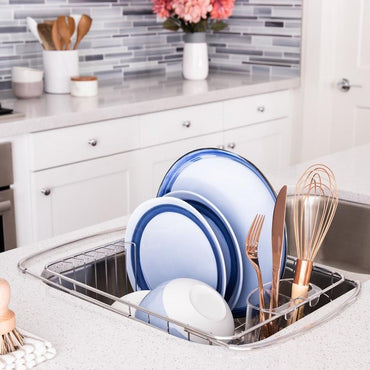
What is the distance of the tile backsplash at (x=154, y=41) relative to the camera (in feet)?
10.9

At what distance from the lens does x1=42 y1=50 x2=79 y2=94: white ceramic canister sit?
3.09 meters

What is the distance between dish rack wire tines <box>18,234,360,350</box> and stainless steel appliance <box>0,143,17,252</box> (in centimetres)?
128

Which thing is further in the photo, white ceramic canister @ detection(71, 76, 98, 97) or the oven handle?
white ceramic canister @ detection(71, 76, 98, 97)

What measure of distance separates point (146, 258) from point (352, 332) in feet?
1.31

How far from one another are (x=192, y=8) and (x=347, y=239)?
190cm

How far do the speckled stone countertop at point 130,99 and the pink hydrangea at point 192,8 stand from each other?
32cm

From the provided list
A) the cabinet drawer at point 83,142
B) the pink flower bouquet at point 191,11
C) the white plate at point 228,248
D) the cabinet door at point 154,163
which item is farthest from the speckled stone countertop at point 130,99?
the white plate at point 228,248

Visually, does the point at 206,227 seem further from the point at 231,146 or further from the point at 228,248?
the point at 231,146

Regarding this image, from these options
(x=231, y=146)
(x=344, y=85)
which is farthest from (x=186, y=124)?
(x=344, y=85)

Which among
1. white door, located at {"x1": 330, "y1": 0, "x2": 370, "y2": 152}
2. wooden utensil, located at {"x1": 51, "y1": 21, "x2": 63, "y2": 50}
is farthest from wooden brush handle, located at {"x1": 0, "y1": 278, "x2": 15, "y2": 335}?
white door, located at {"x1": 330, "y1": 0, "x2": 370, "y2": 152}

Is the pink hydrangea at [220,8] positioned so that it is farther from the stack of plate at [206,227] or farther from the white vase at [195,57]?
the stack of plate at [206,227]

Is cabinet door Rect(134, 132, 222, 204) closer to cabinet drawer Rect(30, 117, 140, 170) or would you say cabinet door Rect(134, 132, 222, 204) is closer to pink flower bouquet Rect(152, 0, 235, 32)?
cabinet drawer Rect(30, 117, 140, 170)

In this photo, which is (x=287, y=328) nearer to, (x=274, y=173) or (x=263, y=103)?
(x=274, y=173)

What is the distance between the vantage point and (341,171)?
1840 mm
